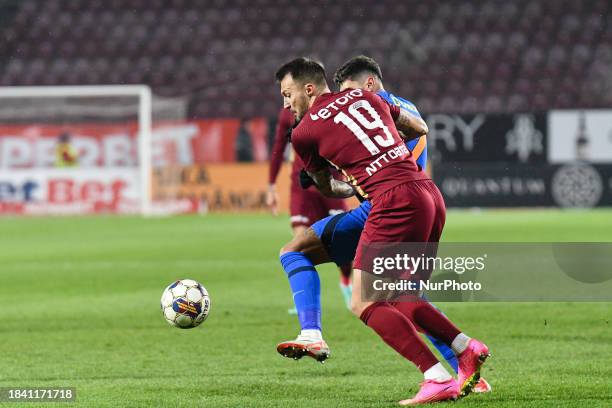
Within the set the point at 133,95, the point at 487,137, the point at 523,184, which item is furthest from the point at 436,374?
the point at 133,95

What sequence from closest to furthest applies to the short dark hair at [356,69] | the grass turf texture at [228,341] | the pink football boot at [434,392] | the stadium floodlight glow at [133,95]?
1. the pink football boot at [434,392]
2. the grass turf texture at [228,341]
3. the short dark hair at [356,69]
4. the stadium floodlight glow at [133,95]

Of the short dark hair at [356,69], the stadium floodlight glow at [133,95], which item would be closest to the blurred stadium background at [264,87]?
the stadium floodlight glow at [133,95]

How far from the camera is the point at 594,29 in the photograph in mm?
27750

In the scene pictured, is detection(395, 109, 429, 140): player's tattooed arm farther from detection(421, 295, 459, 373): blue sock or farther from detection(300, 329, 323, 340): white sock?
detection(300, 329, 323, 340): white sock

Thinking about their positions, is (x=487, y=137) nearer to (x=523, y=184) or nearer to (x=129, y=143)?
(x=523, y=184)

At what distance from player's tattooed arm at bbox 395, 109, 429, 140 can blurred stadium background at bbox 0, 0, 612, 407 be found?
124 centimetres

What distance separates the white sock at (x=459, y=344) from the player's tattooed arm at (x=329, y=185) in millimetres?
877

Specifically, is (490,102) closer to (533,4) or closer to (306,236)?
(533,4)

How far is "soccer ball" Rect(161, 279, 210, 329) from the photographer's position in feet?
20.5

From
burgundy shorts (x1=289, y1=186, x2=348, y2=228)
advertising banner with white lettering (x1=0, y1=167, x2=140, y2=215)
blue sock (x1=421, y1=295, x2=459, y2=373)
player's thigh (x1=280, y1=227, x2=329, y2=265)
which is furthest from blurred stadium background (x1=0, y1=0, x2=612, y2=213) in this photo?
blue sock (x1=421, y1=295, x2=459, y2=373)

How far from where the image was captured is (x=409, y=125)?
5277mm

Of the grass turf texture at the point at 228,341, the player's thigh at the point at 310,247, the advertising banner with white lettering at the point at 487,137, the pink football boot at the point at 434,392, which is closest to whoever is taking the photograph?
the pink football boot at the point at 434,392

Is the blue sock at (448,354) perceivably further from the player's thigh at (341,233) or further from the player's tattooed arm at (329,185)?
the player's tattooed arm at (329,185)

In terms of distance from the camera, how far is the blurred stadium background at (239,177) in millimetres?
6180
